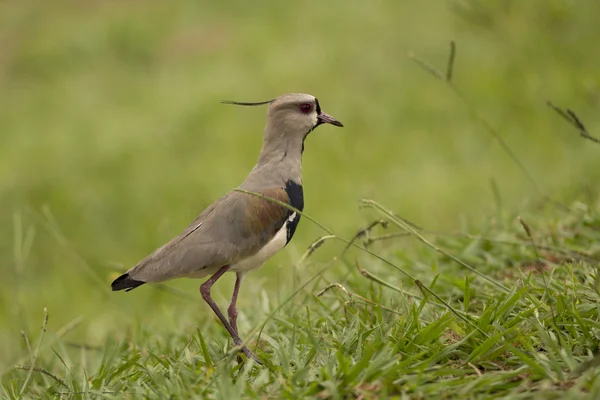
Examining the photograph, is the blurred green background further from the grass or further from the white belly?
the white belly

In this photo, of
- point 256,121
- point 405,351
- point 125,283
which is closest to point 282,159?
point 125,283

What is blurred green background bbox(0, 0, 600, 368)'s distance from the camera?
800cm

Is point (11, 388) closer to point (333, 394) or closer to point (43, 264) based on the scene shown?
point (333, 394)

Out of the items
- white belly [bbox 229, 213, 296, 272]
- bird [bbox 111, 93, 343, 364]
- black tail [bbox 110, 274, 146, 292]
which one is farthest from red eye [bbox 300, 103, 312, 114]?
black tail [bbox 110, 274, 146, 292]

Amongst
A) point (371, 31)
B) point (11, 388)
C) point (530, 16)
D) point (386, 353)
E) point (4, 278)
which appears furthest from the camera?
point (371, 31)

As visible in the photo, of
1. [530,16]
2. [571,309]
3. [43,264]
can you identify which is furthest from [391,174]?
[571,309]

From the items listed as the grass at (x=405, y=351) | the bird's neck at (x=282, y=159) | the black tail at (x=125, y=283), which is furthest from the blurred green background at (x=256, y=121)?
the black tail at (x=125, y=283)

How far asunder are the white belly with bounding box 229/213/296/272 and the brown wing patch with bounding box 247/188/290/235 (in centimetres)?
3

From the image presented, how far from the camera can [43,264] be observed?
28.1ft

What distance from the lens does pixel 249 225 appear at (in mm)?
3344

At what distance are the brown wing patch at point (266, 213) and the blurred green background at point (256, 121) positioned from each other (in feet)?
8.17

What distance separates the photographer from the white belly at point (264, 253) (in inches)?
134

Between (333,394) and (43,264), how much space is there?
645cm

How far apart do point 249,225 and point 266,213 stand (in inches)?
3.6
